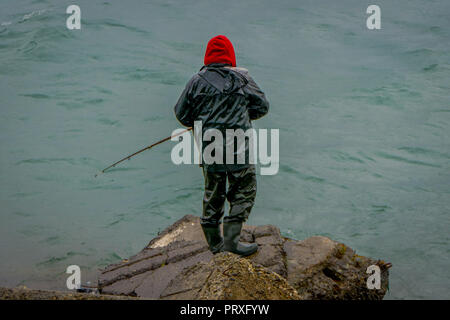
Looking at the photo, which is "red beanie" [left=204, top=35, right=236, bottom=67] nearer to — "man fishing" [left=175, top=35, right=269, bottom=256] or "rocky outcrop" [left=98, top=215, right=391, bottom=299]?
"man fishing" [left=175, top=35, right=269, bottom=256]

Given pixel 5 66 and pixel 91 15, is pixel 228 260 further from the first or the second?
pixel 91 15

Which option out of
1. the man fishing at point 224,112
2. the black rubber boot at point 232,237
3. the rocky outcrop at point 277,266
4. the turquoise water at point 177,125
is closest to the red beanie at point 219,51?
the man fishing at point 224,112

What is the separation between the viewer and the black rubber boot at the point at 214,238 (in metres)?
3.95

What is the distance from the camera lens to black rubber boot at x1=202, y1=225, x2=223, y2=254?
3953 mm

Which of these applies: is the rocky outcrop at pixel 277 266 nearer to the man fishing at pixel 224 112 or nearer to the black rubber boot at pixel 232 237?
the black rubber boot at pixel 232 237

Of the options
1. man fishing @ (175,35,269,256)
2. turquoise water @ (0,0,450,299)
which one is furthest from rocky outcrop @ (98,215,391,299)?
turquoise water @ (0,0,450,299)

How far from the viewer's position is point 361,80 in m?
15.2

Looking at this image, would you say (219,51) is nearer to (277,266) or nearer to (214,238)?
(214,238)

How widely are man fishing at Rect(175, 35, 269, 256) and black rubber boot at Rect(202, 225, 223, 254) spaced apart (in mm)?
98

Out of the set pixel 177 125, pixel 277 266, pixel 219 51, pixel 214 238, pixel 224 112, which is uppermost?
pixel 219 51

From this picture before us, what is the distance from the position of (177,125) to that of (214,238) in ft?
28.4

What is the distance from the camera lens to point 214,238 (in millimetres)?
4008

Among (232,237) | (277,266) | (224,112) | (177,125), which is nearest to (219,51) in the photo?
(224,112)
